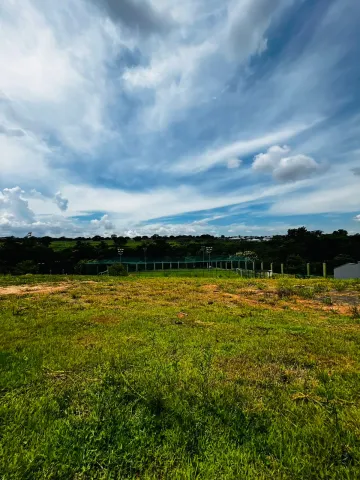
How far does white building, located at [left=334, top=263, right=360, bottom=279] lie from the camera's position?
139ft

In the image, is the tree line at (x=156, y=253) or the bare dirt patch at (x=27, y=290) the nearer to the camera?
the bare dirt patch at (x=27, y=290)

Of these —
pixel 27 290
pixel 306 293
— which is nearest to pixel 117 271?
pixel 27 290

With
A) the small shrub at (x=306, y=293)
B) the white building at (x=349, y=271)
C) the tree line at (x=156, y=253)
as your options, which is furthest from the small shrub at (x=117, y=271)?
the white building at (x=349, y=271)

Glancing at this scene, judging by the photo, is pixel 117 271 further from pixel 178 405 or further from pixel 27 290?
pixel 178 405

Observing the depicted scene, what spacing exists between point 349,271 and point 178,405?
48.4 metres

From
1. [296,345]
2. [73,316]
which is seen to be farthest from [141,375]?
[73,316]

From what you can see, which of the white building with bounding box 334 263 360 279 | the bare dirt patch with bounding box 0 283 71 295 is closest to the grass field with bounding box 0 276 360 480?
the bare dirt patch with bounding box 0 283 71 295

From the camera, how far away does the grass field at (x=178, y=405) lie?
2.46 meters

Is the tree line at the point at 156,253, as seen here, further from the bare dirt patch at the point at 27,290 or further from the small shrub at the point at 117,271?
the bare dirt patch at the point at 27,290

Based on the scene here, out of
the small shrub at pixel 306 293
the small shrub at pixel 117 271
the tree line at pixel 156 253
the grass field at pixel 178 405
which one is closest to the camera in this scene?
the grass field at pixel 178 405

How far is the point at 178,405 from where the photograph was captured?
330 centimetres

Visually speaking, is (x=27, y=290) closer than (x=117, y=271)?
Yes

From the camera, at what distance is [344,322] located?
30.0ft

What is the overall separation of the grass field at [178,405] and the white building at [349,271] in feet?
139
